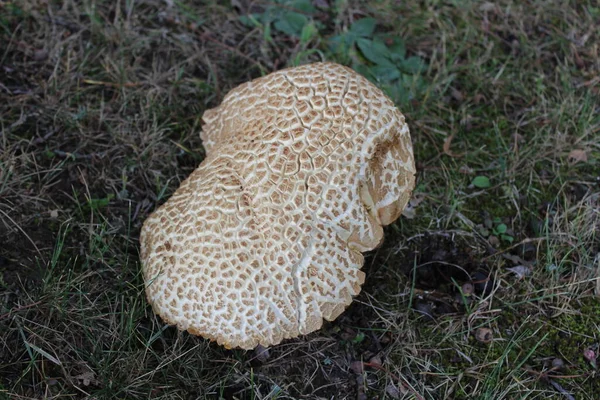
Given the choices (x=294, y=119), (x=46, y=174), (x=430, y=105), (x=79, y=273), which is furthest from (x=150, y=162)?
(x=430, y=105)

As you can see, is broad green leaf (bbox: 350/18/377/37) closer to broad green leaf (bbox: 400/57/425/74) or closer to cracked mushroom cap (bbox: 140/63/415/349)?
broad green leaf (bbox: 400/57/425/74)

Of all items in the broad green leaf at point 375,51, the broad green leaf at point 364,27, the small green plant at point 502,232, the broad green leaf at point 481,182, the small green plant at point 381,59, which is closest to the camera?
the small green plant at point 502,232

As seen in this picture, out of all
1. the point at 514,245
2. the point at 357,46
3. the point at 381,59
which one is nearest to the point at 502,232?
the point at 514,245

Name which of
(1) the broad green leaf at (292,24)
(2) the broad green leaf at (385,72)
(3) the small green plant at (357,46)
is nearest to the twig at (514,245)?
(3) the small green plant at (357,46)

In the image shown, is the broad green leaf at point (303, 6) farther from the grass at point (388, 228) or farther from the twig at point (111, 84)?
the twig at point (111, 84)

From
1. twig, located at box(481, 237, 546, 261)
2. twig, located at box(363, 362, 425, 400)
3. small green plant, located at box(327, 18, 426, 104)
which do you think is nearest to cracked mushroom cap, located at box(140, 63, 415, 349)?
twig, located at box(363, 362, 425, 400)

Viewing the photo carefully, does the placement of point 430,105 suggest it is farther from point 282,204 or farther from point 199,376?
point 199,376
